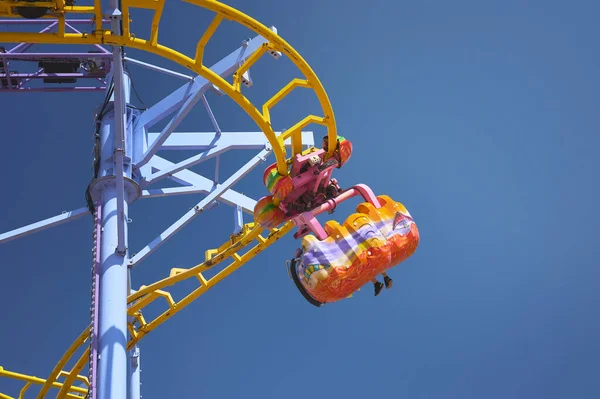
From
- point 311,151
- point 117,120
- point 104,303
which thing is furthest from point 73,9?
point 104,303

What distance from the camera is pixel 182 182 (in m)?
14.7

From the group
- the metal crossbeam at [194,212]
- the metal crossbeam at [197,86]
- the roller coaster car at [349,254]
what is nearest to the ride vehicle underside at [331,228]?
the roller coaster car at [349,254]

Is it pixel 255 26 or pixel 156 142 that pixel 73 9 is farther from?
pixel 156 142

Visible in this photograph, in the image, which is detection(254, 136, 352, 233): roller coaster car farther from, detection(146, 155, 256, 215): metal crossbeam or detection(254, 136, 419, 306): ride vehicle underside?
detection(146, 155, 256, 215): metal crossbeam

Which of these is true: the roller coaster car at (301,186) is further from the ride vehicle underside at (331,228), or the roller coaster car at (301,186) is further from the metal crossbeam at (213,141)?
the metal crossbeam at (213,141)

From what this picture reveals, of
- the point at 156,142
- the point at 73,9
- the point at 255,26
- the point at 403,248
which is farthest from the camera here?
the point at 156,142

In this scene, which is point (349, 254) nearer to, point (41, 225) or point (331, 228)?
point (331, 228)

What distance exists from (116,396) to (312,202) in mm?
3298

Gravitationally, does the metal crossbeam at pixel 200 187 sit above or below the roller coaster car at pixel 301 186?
above

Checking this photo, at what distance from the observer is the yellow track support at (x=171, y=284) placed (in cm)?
1257

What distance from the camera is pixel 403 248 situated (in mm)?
9727

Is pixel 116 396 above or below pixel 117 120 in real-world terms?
below

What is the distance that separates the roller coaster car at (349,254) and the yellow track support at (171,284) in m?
2.81

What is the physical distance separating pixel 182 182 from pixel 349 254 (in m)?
6.05
